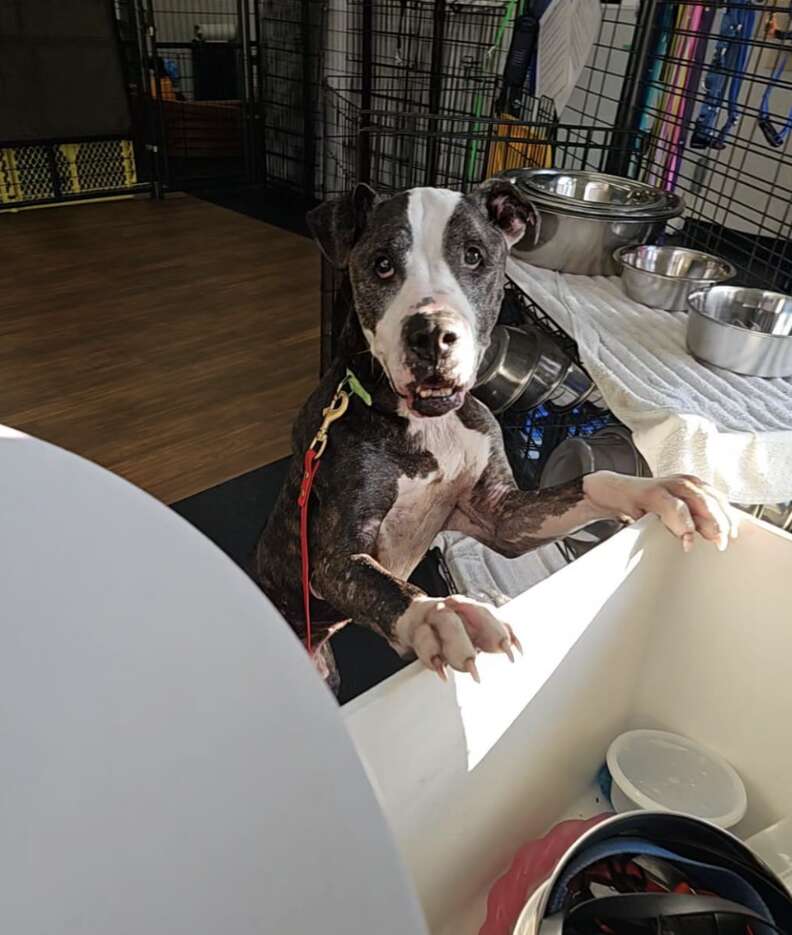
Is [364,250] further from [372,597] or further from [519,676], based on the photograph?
[519,676]

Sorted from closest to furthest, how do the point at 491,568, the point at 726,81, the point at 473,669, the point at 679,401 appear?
the point at 473,669 < the point at 679,401 < the point at 491,568 < the point at 726,81

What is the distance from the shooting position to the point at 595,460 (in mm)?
1514

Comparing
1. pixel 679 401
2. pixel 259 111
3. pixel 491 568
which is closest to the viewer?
pixel 679 401

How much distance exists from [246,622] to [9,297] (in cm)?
392

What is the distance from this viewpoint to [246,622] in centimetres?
28

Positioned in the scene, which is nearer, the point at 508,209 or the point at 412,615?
the point at 412,615

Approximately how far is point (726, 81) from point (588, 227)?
3.38ft

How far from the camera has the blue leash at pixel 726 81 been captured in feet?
5.15

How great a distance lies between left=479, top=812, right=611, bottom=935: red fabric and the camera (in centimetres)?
66

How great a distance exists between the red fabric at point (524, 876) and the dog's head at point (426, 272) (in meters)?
0.54

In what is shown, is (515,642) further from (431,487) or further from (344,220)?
(344,220)

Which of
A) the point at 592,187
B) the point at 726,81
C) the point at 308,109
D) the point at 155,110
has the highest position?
the point at 726,81

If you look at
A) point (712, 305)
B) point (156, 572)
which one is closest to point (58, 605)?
point (156, 572)

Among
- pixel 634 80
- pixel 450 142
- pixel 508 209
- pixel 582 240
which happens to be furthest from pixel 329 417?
pixel 450 142
